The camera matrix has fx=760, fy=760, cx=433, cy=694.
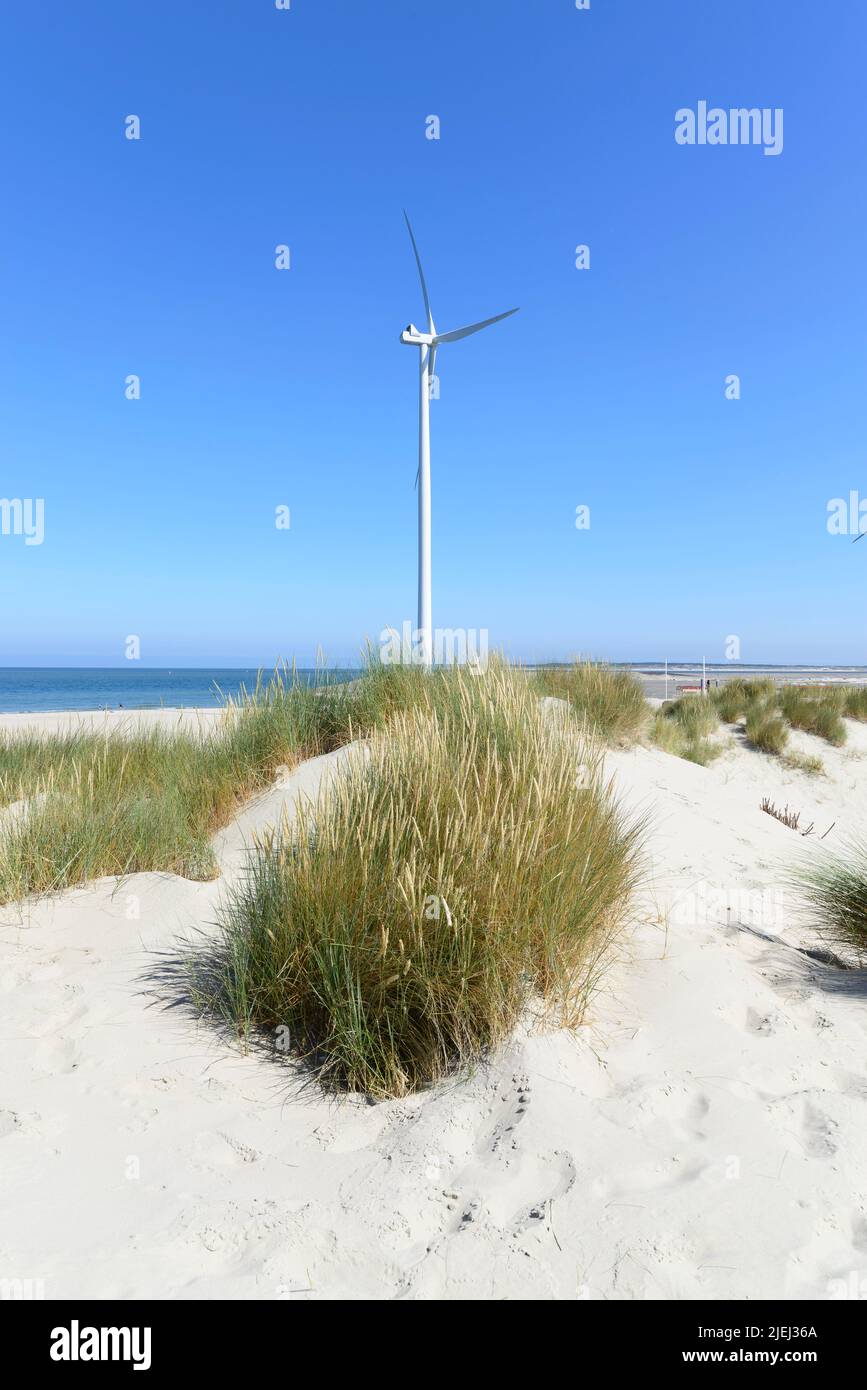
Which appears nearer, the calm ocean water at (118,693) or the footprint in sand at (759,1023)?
the footprint in sand at (759,1023)

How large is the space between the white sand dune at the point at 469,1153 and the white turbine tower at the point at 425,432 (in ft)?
30.2

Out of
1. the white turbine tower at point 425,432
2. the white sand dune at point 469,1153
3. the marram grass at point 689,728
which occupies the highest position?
the white turbine tower at point 425,432

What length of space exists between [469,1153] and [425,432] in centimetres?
1291

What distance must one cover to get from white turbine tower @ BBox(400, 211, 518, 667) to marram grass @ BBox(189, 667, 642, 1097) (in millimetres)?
8699

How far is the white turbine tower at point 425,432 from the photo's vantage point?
43.6 feet

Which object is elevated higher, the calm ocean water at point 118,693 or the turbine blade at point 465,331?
the turbine blade at point 465,331

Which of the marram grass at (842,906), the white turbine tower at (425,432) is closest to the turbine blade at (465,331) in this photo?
the white turbine tower at (425,432)

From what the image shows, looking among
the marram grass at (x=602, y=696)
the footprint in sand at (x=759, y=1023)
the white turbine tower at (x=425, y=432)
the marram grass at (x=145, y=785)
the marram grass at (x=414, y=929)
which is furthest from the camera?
the white turbine tower at (x=425, y=432)

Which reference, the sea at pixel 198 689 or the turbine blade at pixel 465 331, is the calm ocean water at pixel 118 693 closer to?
the sea at pixel 198 689

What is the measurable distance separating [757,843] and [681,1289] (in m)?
5.70

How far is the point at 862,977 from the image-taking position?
3.85m

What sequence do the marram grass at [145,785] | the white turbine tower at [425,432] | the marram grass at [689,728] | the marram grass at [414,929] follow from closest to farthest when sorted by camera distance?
the marram grass at [414,929] → the marram grass at [145,785] → the marram grass at [689,728] → the white turbine tower at [425,432]

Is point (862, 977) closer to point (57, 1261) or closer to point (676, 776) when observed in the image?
point (57, 1261)
